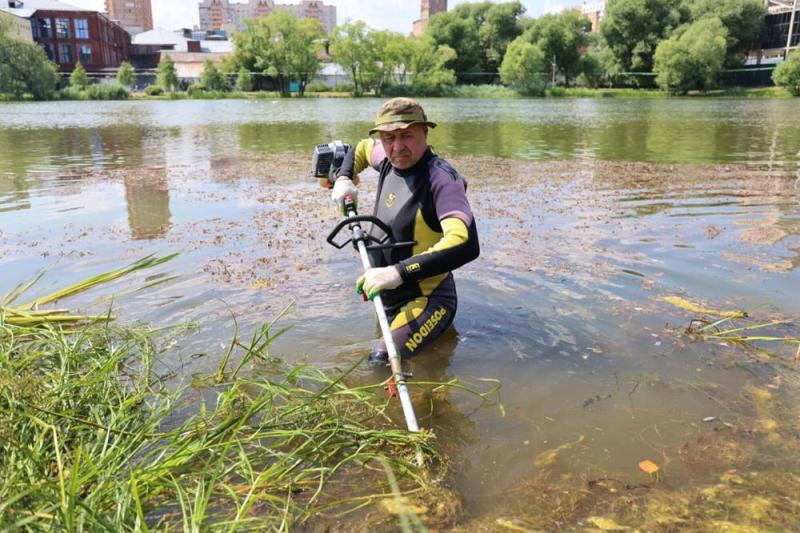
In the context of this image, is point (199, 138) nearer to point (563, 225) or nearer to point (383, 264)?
point (563, 225)

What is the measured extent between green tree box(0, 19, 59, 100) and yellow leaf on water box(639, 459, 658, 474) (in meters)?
80.9

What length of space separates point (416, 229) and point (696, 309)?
2840 mm

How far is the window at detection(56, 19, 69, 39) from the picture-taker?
10112 cm

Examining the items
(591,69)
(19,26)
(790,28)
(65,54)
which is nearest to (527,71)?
(591,69)

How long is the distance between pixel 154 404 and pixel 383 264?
2.03m

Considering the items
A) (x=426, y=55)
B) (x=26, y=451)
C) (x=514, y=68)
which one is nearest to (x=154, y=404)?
(x=26, y=451)

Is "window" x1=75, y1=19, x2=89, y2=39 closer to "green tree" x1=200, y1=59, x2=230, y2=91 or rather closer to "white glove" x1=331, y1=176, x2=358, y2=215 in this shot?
"green tree" x1=200, y1=59, x2=230, y2=91

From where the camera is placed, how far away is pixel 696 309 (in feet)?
18.0

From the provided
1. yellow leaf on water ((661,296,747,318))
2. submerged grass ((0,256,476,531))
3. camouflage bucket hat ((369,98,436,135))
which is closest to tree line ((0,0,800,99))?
yellow leaf on water ((661,296,747,318))

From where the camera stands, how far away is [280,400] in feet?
13.3

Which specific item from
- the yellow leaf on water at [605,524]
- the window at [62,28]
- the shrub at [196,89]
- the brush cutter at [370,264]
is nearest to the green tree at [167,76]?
the shrub at [196,89]

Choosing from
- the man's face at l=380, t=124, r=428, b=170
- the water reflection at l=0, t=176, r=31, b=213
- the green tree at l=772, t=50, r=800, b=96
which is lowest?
the water reflection at l=0, t=176, r=31, b=213

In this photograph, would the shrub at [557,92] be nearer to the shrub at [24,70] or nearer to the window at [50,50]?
the shrub at [24,70]

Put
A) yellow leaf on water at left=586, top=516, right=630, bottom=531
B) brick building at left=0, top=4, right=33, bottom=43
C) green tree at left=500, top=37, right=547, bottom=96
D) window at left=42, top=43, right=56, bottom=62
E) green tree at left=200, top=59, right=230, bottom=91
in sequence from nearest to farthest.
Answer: yellow leaf on water at left=586, top=516, right=630, bottom=531, green tree at left=500, top=37, right=547, bottom=96, brick building at left=0, top=4, right=33, bottom=43, green tree at left=200, top=59, right=230, bottom=91, window at left=42, top=43, right=56, bottom=62
